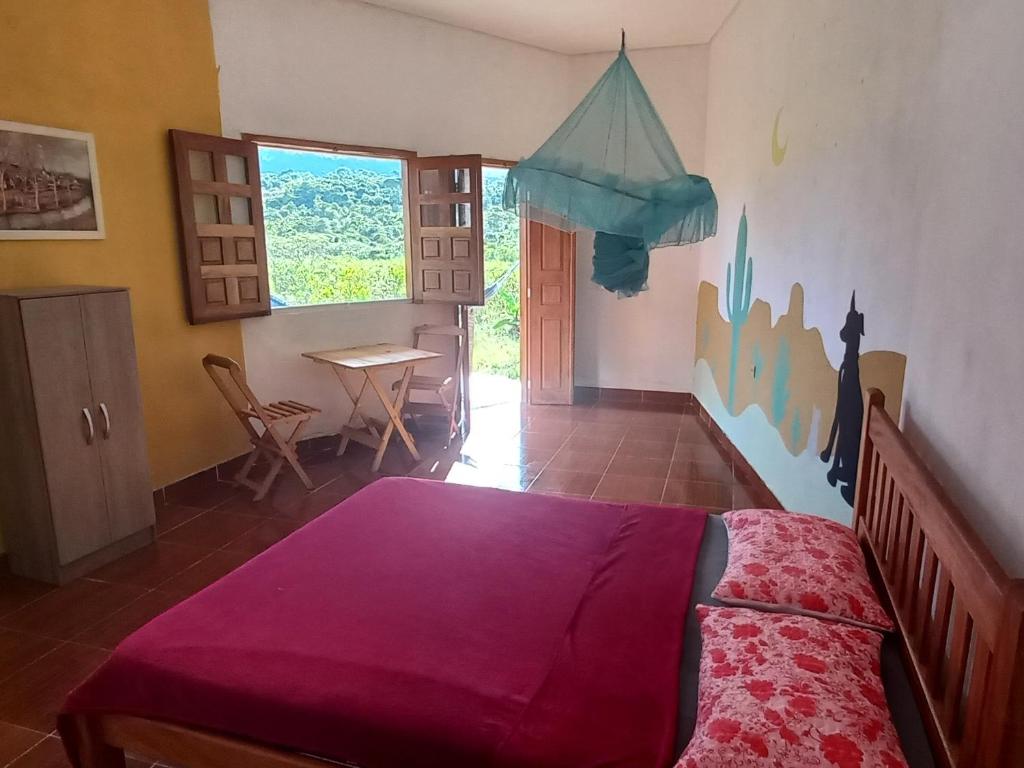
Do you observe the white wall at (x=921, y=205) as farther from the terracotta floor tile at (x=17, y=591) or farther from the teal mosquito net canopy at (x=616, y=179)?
the terracotta floor tile at (x=17, y=591)

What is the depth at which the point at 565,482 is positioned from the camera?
420 centimetres

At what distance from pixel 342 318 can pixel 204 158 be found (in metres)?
1.40

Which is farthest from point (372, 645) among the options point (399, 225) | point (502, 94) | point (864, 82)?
point (502, 94)

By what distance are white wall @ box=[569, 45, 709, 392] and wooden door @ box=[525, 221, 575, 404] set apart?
10.1 inches

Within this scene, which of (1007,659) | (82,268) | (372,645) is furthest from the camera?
(82,268)

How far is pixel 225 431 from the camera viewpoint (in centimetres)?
429

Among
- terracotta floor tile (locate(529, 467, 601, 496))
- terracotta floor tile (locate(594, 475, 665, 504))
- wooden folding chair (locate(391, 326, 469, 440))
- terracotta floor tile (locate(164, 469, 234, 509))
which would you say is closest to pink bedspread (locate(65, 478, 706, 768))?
terracotta floor tile (locate(594, 475, 665, 504))

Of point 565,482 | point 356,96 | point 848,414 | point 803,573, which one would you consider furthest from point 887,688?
point 356,96

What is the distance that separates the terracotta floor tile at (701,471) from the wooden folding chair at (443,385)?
167 cm

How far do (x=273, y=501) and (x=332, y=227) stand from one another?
2.13m

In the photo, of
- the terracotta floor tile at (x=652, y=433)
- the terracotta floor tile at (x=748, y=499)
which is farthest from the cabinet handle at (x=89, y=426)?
the terracotta floor tile at (x=652, y=433)

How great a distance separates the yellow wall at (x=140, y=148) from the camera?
10.1ft

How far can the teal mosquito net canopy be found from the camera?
273 centimetres

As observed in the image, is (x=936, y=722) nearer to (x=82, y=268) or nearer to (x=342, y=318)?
(x=82, y=268)
